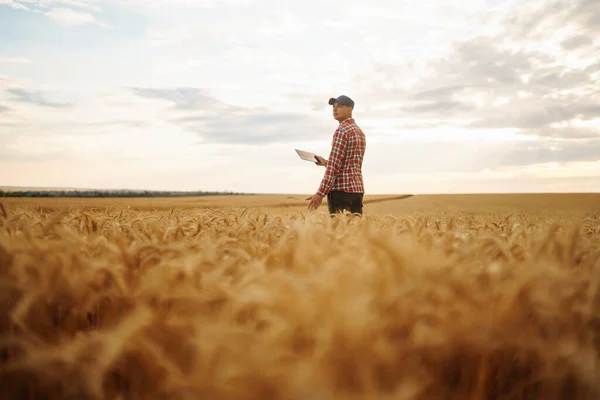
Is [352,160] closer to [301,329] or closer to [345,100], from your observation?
[345,100]

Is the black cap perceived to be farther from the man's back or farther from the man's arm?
the man's arm

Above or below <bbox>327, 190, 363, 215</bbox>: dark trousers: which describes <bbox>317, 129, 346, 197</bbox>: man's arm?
above

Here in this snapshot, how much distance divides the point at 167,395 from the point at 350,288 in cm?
55

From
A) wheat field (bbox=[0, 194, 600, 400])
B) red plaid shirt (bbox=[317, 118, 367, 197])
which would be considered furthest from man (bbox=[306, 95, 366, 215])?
wheat field (bbox=[0, 194, 600, 400])

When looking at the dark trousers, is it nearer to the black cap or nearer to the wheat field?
the black cap

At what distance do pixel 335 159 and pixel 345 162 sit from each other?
38 centimetres

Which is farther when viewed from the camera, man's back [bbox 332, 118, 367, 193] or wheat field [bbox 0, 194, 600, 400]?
man's back [bbox 332, 118, 367, 193]

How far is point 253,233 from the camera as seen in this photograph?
273 centimetres

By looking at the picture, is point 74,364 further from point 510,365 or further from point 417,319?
point 510,365

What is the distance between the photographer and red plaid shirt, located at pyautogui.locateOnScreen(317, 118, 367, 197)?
690cm

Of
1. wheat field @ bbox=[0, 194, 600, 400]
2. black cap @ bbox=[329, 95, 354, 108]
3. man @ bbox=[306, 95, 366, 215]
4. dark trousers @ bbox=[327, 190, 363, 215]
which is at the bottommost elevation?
wheat field @ bbox=[0, 194, 600, 400]

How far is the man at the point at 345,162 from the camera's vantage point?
6.96m

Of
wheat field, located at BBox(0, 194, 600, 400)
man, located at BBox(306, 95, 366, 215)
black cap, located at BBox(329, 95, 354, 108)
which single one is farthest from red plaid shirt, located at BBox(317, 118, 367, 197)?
wheat field, located at BBox(0, 194, 600, 400)

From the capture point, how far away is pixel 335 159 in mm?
6926
